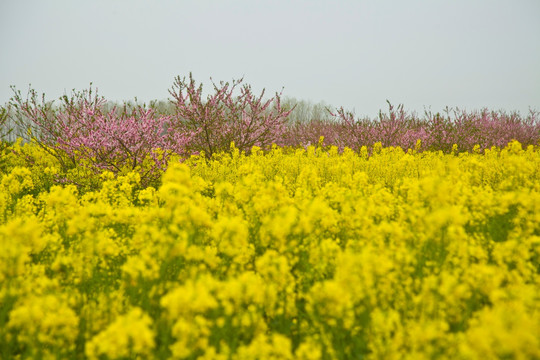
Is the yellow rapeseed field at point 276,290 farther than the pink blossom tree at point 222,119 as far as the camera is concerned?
No

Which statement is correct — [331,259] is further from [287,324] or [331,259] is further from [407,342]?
[407,342]

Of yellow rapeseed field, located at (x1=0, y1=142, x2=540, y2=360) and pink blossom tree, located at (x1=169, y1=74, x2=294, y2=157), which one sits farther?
pink blossom tree, located at (x1=169, y1=74, x2=294, y2=157)

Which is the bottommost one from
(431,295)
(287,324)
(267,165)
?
(287,324)

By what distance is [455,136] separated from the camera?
50.5 feet

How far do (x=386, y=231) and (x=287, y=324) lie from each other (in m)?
1.26

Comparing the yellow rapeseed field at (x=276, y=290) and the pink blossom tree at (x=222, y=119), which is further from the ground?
the pink blossom tree at (x=222, y=119)

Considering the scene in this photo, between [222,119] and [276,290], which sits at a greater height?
[222,119]

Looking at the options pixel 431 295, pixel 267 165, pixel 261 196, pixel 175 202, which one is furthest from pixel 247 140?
pixel 431 295

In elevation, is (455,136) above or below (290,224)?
above

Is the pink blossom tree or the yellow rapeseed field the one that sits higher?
the pink blossom tree

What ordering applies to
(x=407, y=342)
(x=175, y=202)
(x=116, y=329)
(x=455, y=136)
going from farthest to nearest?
(x=455, y=136), (x=175, y=202), (x=407, y=342), (x=116, y=329)

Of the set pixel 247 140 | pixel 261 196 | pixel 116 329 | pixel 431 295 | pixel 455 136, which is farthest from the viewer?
pixel 455 136

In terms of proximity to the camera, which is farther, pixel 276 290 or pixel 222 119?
pixel 222 119

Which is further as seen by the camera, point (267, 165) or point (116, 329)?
point (267, 165)
